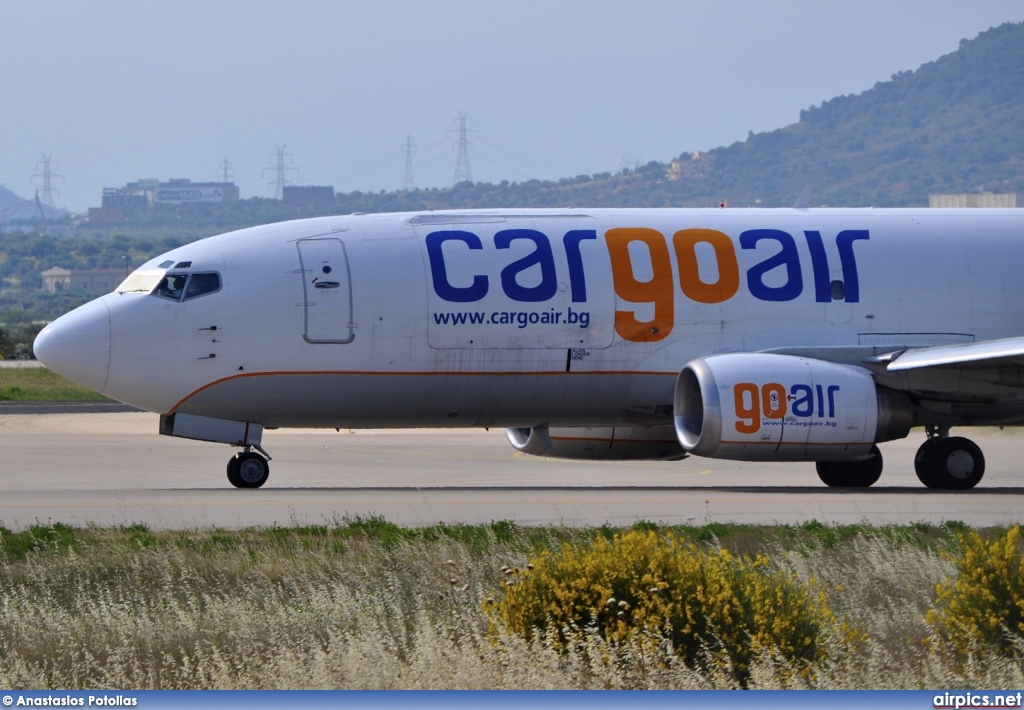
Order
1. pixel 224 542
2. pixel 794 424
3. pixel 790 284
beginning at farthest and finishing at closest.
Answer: pixel 790 284 < pixel 794 424 < pixel 224 542

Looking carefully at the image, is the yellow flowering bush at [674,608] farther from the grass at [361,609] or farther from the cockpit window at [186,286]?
the cockpit window at [186,286]

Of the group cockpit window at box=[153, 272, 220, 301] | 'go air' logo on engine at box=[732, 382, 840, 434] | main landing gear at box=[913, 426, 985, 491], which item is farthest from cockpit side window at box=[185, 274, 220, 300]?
main landing gear at box=[913, 426, 985, 491]

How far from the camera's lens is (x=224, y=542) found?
583 inches

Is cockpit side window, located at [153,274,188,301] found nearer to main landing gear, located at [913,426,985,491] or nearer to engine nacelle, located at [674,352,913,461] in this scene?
engine nacelle, located at [674,352,913,461]

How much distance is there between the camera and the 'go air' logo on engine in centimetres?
2108

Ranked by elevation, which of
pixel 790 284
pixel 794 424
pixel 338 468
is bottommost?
pixel 338 468

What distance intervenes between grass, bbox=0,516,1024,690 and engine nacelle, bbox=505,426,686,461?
887 cm

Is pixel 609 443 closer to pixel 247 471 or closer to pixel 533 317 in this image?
pixel 533 317

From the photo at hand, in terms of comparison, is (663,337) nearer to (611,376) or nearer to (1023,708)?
(611,376)

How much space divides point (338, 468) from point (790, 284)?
987cm

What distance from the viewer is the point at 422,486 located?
24344mm

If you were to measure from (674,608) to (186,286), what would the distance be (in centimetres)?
1337

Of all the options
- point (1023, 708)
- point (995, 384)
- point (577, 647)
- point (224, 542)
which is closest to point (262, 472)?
point (224, 542)

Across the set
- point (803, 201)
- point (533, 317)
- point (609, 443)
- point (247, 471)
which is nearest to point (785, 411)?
point (533, 317)
